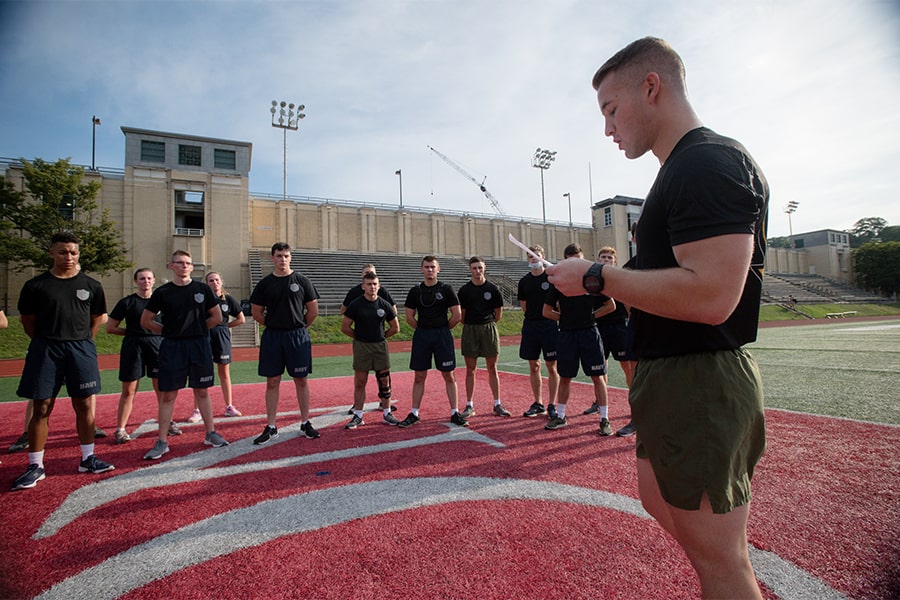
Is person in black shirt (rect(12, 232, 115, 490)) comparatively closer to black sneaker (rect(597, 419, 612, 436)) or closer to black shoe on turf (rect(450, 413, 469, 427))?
black shoe on turf (rect(450, 413, 469, 427))

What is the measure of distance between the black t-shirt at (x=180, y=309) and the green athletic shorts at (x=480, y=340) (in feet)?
12.1

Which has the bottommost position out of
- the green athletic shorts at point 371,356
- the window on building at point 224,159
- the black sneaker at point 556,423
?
the black sneaker at point 556,423

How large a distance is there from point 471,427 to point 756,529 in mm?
3485

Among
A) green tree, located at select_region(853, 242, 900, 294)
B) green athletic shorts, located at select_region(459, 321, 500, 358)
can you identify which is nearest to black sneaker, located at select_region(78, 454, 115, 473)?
green athletic shorts, located at select_region(459, 321, 500, 358)

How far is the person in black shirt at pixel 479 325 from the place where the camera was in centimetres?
696

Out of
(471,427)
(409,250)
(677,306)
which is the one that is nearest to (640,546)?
(677,306)

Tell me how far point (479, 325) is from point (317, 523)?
14.3 ft

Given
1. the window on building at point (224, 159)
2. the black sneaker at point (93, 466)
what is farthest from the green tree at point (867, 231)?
Answer: the black sneaker at point (93, 466)

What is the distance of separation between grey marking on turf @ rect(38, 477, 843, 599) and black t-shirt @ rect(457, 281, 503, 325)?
3415mm

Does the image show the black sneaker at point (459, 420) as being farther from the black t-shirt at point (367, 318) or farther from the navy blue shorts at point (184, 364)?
the navy blue shorts at point (184, 364)

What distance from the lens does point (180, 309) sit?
545cm

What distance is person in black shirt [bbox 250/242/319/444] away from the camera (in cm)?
562

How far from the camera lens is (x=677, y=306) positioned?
122 centimetres

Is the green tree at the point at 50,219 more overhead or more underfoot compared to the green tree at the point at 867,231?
more underfoot
